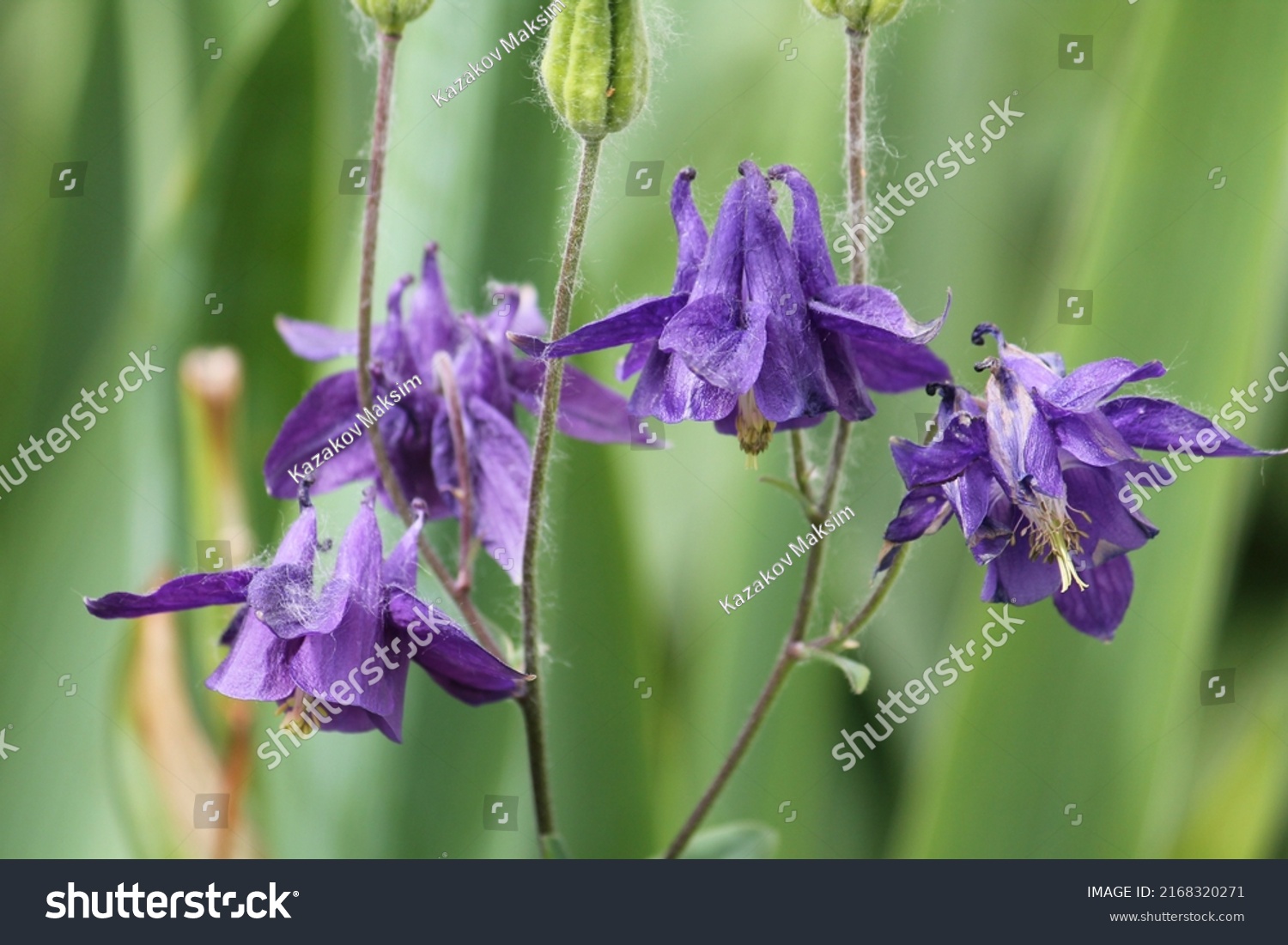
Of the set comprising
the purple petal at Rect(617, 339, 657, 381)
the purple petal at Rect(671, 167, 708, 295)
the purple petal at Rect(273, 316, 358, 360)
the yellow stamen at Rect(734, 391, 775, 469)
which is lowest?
the yellow stamen at Rect(734, 391, 775, 469)

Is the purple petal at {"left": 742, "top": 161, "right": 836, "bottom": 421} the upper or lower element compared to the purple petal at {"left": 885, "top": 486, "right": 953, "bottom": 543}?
upper

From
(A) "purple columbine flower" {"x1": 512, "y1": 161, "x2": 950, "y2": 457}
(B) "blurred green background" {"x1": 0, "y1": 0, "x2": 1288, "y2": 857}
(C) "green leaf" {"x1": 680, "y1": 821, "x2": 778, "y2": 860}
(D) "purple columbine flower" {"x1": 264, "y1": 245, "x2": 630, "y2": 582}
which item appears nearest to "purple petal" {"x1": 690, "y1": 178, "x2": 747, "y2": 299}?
(A) "purple columbine flower" {"x1": 512, "y1": 161, "x2": 950, "y2": 457}

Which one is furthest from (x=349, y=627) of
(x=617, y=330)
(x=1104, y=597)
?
(x=1104, y=597)

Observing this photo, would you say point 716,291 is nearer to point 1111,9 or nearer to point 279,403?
point 279,403

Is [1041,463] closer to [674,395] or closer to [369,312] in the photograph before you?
[674,395]

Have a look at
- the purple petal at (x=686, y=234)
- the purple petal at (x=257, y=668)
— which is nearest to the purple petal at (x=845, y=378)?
the purple petal at (x=686, y=234)

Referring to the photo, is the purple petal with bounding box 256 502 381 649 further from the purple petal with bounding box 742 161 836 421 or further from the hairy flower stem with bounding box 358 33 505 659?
the purple petal with bounding box 742 161 836 421
